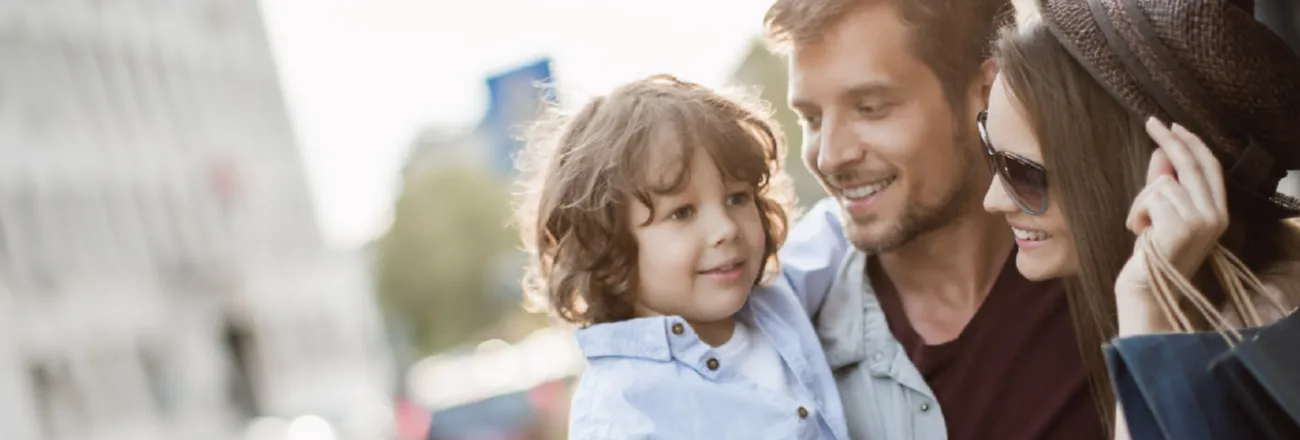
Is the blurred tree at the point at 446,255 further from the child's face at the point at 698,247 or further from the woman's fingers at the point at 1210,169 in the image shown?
the woman's fingers at the point at 1210,169

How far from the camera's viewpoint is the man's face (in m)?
2.74

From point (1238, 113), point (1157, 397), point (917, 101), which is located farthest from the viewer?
point (917, 101)

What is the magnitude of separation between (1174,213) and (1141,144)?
0.15 meters

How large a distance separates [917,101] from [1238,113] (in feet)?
3.62

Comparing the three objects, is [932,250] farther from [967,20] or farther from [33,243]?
[33,243]

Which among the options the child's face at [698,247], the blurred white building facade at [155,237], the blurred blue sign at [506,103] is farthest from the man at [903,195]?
the blurred white building facade at [155,237]

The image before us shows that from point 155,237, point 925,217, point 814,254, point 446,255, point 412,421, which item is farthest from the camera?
point 446,255

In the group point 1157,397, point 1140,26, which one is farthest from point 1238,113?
point 1157,397

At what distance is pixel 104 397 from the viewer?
2355cm

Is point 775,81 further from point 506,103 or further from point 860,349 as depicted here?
point 860,349

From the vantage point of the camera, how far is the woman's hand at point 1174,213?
169 cm

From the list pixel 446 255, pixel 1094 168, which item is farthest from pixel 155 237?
pixel 1094 168

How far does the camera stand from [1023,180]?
206cm

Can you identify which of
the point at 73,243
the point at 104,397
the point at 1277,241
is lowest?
the point at 104,397
